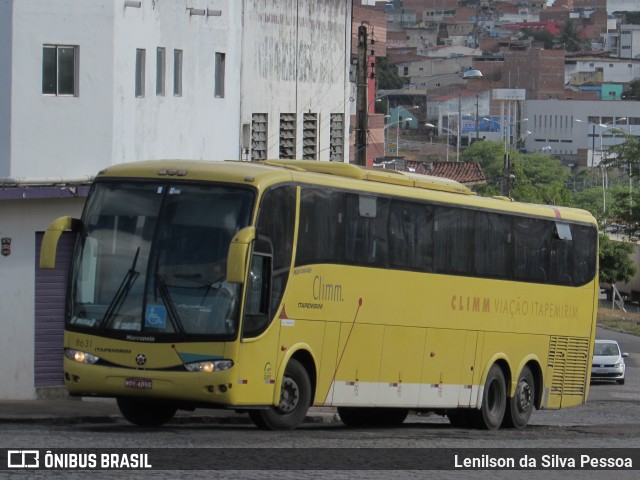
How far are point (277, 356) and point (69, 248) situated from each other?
330 inches

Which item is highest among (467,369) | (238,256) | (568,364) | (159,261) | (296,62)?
(296,62)

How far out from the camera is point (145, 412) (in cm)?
1781

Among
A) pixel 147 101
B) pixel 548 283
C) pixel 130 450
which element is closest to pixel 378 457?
pixel 130 450

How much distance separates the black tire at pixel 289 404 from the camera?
16859 millimetres

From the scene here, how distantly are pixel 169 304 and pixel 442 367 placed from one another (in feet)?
19.7

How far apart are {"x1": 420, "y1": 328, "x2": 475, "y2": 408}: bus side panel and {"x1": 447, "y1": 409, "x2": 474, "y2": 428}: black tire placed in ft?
3.30

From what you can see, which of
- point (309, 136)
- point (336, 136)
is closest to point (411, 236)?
point (309, 136)

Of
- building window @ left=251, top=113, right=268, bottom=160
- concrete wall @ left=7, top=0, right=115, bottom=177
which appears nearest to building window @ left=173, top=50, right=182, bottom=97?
concrete wall @ left=7, top=0, right=115, bottom=177

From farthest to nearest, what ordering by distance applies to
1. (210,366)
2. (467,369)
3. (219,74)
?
(219,74), (467,369), (210,366)

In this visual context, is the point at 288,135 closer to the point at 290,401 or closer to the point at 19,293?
the point at 19,293

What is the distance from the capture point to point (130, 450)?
44.0ft

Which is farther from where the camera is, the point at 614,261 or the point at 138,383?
the point at 614,261

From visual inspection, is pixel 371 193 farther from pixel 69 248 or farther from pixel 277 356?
pixel 69 248

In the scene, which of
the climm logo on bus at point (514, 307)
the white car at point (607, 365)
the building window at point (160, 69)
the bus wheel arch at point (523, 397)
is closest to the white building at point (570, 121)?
the white car at point (607, 365)
